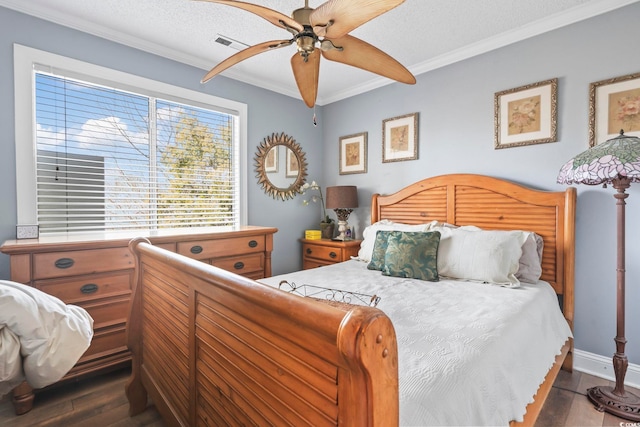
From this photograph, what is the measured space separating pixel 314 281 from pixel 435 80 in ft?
7.21

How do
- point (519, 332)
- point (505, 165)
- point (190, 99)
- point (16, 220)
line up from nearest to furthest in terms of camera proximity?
point (519, 332), point (16, 220), point (505, 165), point (190, 99)

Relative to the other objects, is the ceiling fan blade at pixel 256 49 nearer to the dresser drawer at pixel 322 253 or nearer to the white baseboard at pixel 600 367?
the dresser drawer at pixel 322 253

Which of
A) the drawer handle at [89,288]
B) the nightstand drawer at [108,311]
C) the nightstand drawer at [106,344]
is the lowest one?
the nightstand drawer at [106,344]

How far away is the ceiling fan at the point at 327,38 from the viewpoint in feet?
3.80

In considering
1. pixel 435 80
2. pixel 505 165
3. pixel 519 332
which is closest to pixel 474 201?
pixel 505 165

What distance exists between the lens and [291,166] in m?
3.67

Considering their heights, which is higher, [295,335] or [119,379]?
[295,335]

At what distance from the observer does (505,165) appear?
8.30ft

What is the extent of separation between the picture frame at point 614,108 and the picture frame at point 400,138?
132 centimetres

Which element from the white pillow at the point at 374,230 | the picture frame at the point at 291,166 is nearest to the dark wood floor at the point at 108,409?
the white pillow at the point at 374,230

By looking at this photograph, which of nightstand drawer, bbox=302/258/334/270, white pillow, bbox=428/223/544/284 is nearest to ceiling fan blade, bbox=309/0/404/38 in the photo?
white pillow, bbox=428/223/544/284

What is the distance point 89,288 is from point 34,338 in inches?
42.7

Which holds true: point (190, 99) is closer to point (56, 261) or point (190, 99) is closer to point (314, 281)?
point (56, 261)

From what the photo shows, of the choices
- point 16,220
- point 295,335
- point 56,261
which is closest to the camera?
point 295,335
